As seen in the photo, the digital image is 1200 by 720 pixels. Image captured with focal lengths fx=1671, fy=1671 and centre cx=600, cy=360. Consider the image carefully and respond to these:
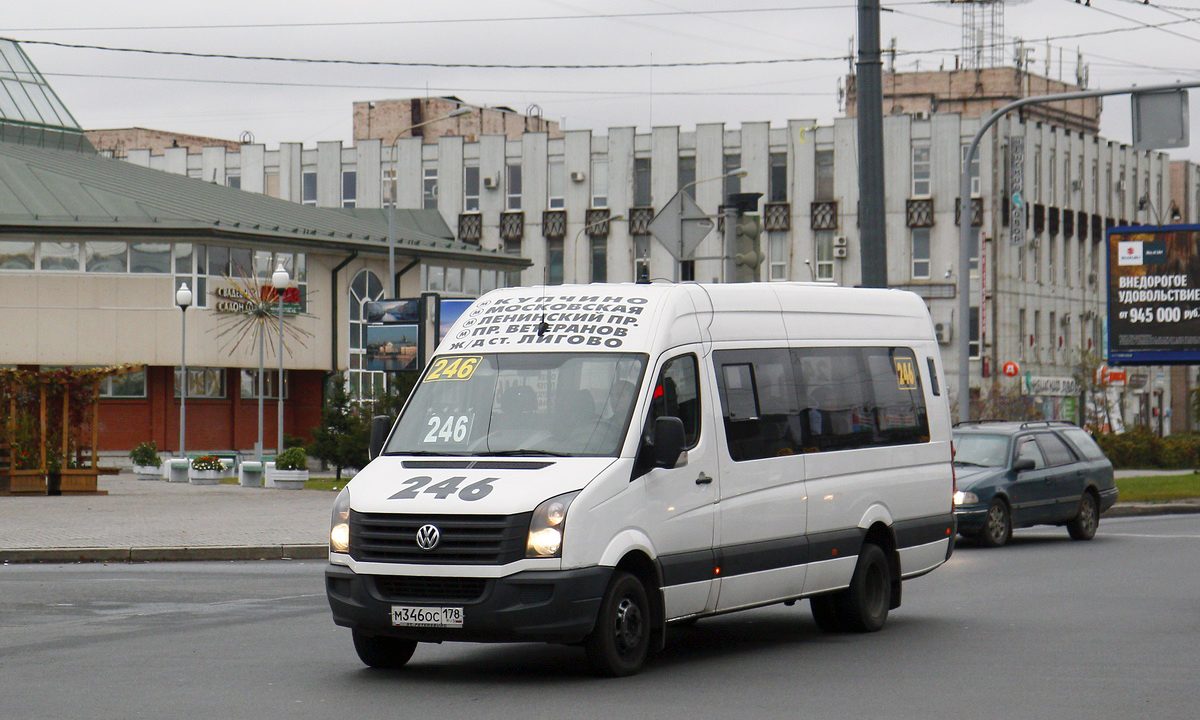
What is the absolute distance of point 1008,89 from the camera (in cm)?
9038

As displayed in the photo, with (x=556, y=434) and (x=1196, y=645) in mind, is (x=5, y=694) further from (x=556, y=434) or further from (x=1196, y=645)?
(x=1196, y=645)

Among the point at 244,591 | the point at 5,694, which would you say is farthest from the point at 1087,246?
the point at 5,694

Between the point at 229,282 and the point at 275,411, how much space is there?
5.35 metres

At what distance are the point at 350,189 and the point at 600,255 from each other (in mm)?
13229

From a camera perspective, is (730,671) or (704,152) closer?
(730,671)

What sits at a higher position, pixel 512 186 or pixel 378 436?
pixel 512 186

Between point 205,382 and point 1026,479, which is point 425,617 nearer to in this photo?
point 1026,479

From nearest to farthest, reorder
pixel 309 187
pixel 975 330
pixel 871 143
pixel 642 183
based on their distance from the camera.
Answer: pixel 871 143 < pixel 975 330 < pixel 642 183 < pixel 309 187

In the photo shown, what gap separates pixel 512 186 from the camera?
80.6m

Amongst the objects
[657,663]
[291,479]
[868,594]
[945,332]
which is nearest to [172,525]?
[868,594]

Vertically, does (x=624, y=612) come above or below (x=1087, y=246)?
below

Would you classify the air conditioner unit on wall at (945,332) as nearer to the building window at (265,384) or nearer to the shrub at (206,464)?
the building window at (265,384)

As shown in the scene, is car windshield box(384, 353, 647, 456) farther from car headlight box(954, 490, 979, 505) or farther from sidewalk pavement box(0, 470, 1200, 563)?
car headlight box(954, 490, 979, 505)

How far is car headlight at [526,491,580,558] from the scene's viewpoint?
934 centimetres
